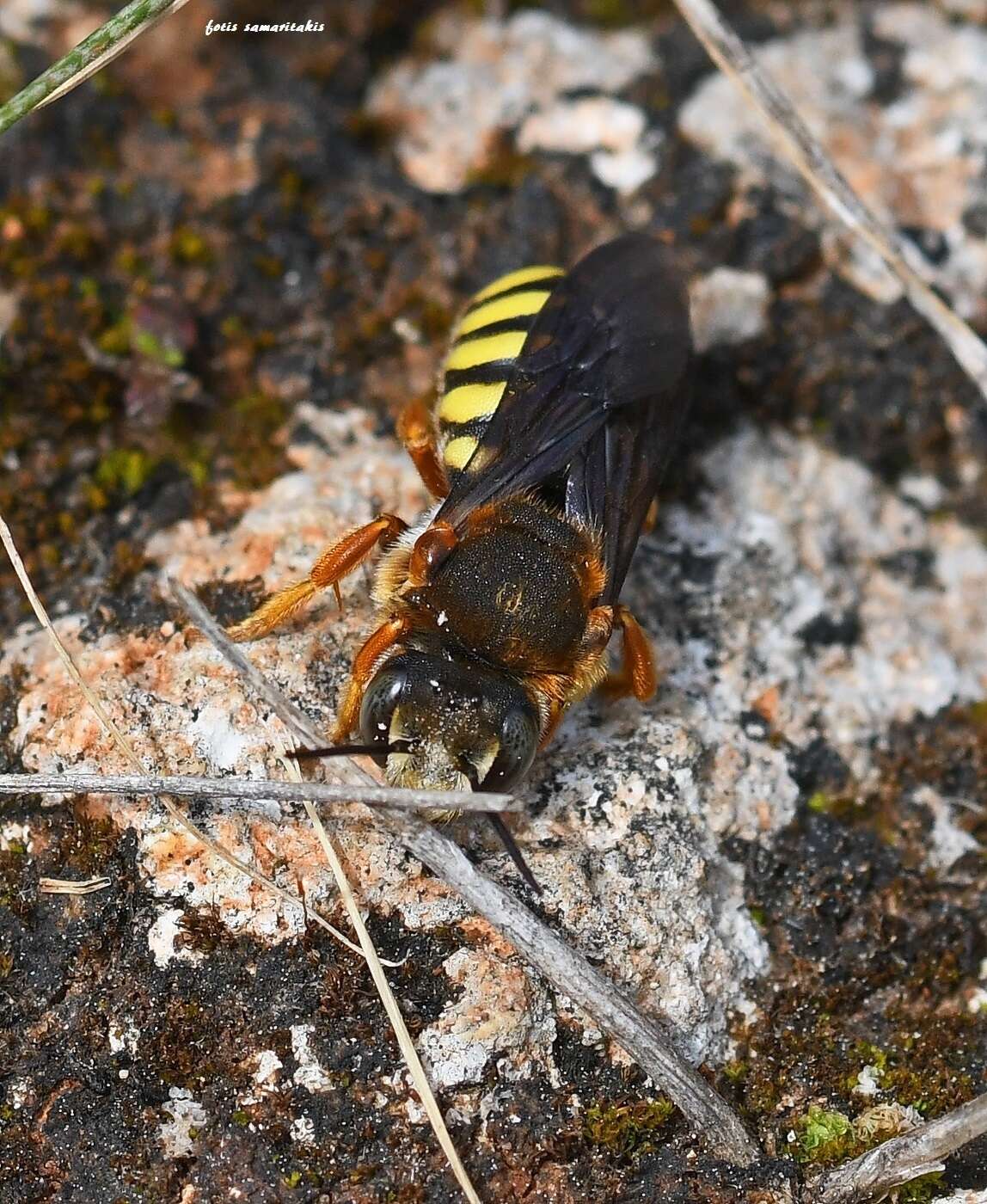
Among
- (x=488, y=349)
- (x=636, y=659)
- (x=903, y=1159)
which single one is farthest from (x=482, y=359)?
(x=903, y=1159)

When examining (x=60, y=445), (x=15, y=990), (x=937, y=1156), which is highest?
(x=60, y=445)

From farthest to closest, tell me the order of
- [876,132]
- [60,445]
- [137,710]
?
[876,132]
[60,445]
[137,710]

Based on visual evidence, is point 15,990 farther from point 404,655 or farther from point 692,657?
point 692,657

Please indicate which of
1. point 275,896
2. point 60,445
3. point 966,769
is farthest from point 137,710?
point 966,769

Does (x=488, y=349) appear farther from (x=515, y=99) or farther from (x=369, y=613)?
(x=515, y=99)

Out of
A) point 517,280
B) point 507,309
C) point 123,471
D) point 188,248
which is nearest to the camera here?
point 507,309

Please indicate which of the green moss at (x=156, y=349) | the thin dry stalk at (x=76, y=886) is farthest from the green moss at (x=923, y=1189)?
the green moss at (x=156, y=349)
